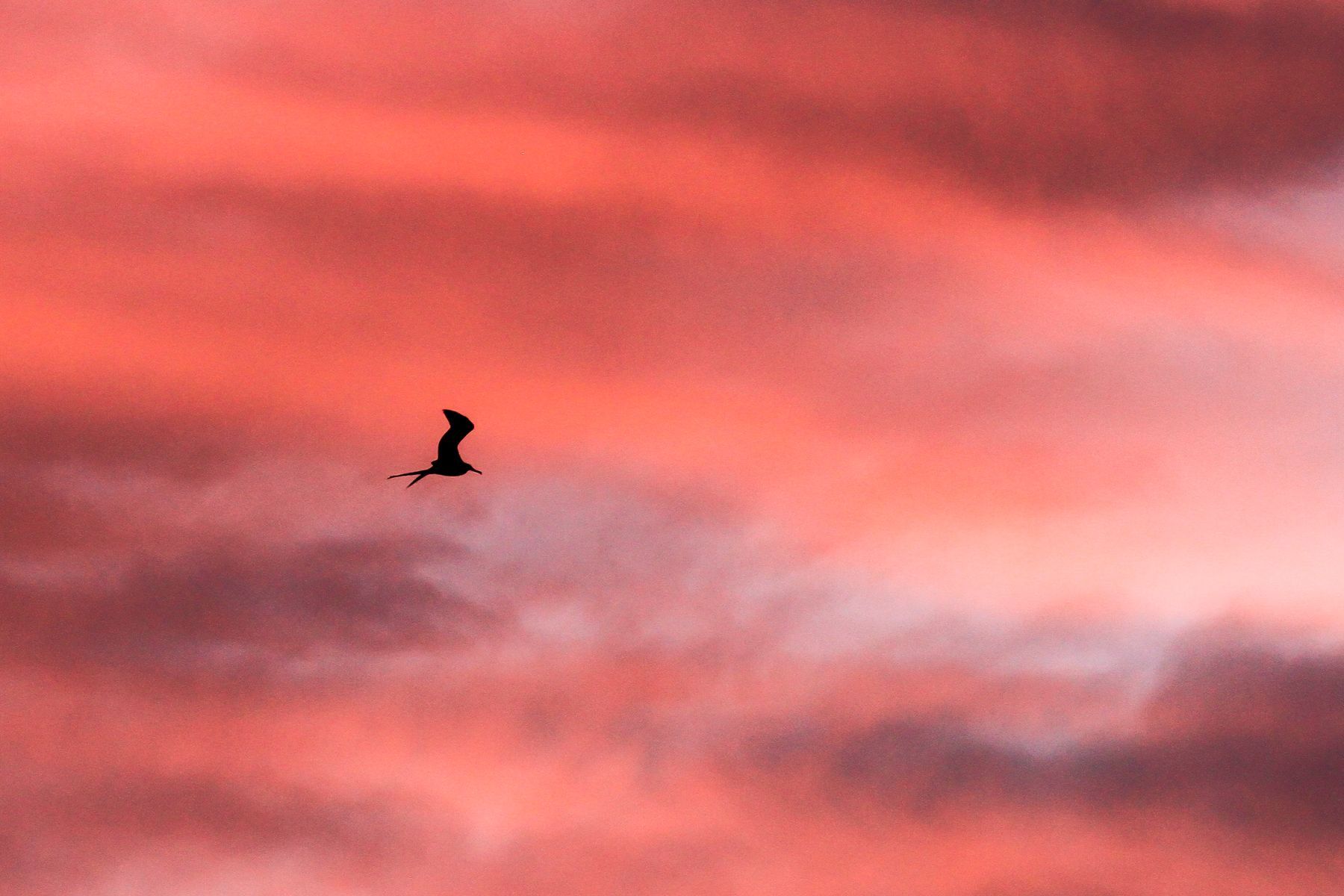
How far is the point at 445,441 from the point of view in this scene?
2753 inches
